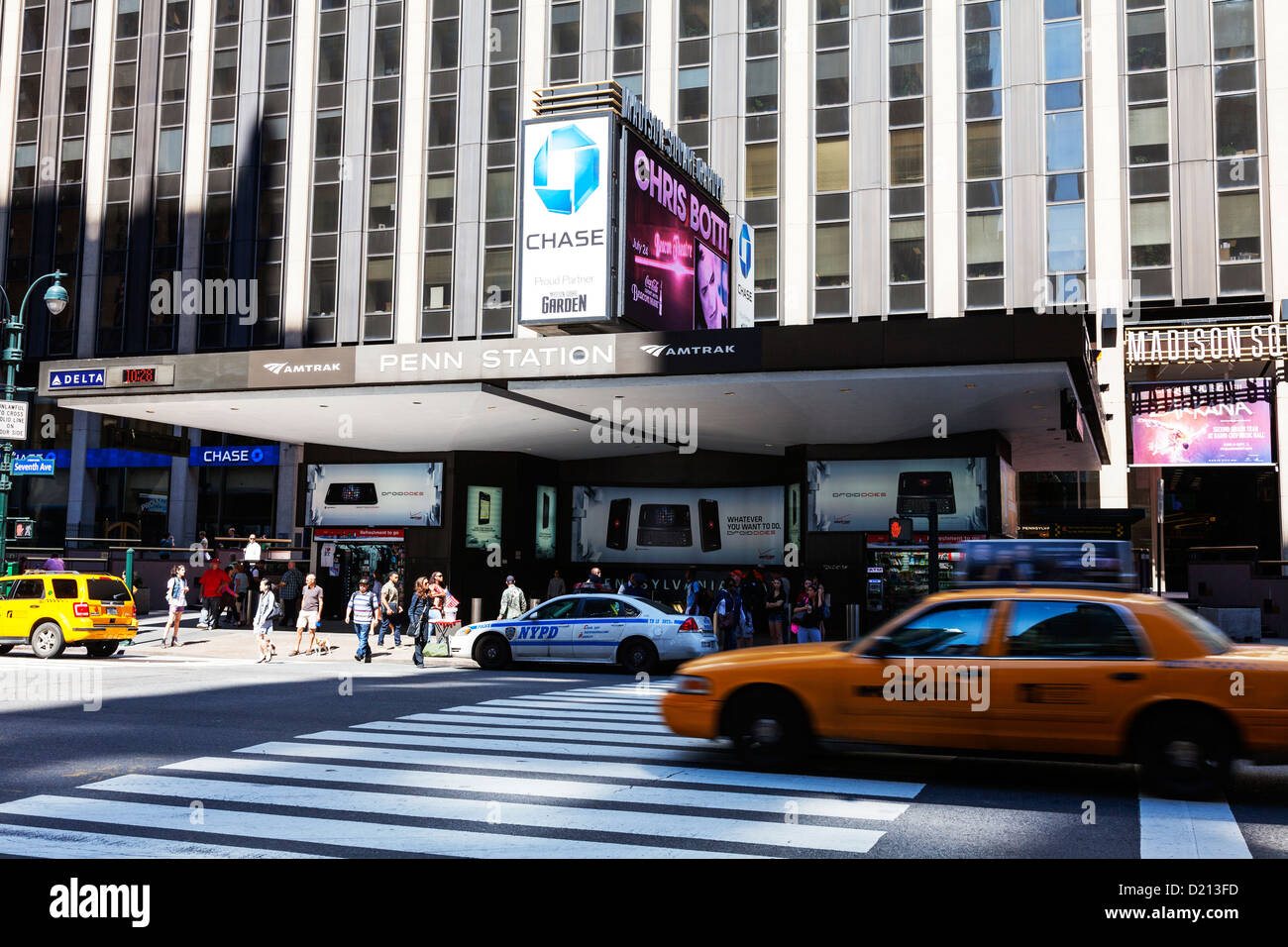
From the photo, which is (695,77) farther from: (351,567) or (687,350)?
(687,350)

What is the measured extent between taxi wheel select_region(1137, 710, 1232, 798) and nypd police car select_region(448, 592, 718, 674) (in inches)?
424

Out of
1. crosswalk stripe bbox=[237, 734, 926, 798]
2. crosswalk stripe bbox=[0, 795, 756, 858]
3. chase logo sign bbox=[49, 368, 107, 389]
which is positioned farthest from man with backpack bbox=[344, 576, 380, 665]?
crosswalk stripe bbox=[0, 795, 756, 858]

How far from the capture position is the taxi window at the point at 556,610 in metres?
19.3

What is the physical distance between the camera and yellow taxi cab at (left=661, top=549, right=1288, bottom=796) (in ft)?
26.2

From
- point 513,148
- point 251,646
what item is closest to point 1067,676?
point 251,646

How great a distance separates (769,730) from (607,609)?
1003cm

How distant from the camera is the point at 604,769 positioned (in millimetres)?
9203

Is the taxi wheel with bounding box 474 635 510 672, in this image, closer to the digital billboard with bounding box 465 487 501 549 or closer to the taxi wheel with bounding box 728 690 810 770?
the digital billboard with bounding box 465 487 501 549

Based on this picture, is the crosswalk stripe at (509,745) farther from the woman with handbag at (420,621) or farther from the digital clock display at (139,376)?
the digital clock display at (139,376)

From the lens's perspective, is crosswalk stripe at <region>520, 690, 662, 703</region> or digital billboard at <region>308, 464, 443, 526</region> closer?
crosswalk stripe at <region>520, 690, 662, 703</region>

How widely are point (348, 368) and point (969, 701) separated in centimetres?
1633

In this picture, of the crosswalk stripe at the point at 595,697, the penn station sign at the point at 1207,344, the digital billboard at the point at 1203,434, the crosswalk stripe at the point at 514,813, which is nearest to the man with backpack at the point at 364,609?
the crosswalk stripe at the point at 595,697

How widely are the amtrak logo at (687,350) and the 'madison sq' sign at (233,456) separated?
2659cm
